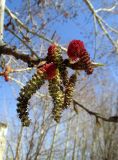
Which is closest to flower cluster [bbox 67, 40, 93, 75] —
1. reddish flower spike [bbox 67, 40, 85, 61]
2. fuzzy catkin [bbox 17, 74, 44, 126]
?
reddish flower spike [bbox 67, 40, 85, 61]

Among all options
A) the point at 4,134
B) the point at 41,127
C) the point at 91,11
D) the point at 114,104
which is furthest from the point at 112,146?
the point at 4,134

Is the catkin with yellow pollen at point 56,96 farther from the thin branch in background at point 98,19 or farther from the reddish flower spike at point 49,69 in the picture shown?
the thin branch in background at point 98,19

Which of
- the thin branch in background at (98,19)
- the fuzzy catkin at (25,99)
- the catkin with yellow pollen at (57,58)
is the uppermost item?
the thin branch in background at (98,19)

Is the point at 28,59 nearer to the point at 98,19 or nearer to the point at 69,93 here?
the point at 69,93

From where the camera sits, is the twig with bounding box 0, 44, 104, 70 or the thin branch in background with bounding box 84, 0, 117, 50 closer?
the twig with bounding box 0, 44, 104, 70

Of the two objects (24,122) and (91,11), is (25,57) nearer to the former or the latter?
(24,122)

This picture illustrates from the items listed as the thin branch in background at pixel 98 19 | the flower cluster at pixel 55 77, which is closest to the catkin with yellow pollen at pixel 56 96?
the flower cluster at pixel 55 77

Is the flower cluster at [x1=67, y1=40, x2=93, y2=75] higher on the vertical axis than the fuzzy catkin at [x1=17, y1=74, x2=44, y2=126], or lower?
higher

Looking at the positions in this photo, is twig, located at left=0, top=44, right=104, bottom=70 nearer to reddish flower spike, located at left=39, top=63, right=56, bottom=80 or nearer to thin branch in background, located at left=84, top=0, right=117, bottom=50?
reddish flower spike, located at left=39, top=63, right=56, bottom=80
